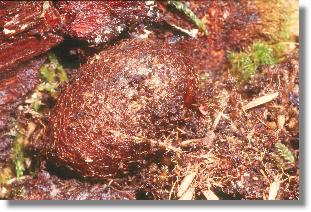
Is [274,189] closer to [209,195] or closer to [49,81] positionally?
[209,195]

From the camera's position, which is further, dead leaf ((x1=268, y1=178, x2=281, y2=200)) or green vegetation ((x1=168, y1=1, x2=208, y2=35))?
green vegetation ((x1=168, y1=1, x2=208, y2=35))


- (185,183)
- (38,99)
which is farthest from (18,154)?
(185,183)

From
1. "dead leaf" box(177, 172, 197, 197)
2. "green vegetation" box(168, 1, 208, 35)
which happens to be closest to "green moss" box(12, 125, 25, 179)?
"dead leaf" box(177, 172, 197, 197)

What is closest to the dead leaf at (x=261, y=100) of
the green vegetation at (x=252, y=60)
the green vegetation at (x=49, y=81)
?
the green vegetation at (x=252, y=60)

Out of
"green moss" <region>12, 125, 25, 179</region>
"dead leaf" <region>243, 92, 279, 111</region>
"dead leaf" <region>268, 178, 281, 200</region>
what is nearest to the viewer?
"dead leaf" <region>268, 178, 281, 200</region>

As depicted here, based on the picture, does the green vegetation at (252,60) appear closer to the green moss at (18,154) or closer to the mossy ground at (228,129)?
the mossy ground at (228,129)

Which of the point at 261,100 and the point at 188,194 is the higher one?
the point at 261,100

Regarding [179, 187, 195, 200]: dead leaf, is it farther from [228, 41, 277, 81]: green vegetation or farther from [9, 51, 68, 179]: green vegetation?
[9, 51, 68, 179]: green vegetation

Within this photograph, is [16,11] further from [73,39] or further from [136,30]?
[136,30]
